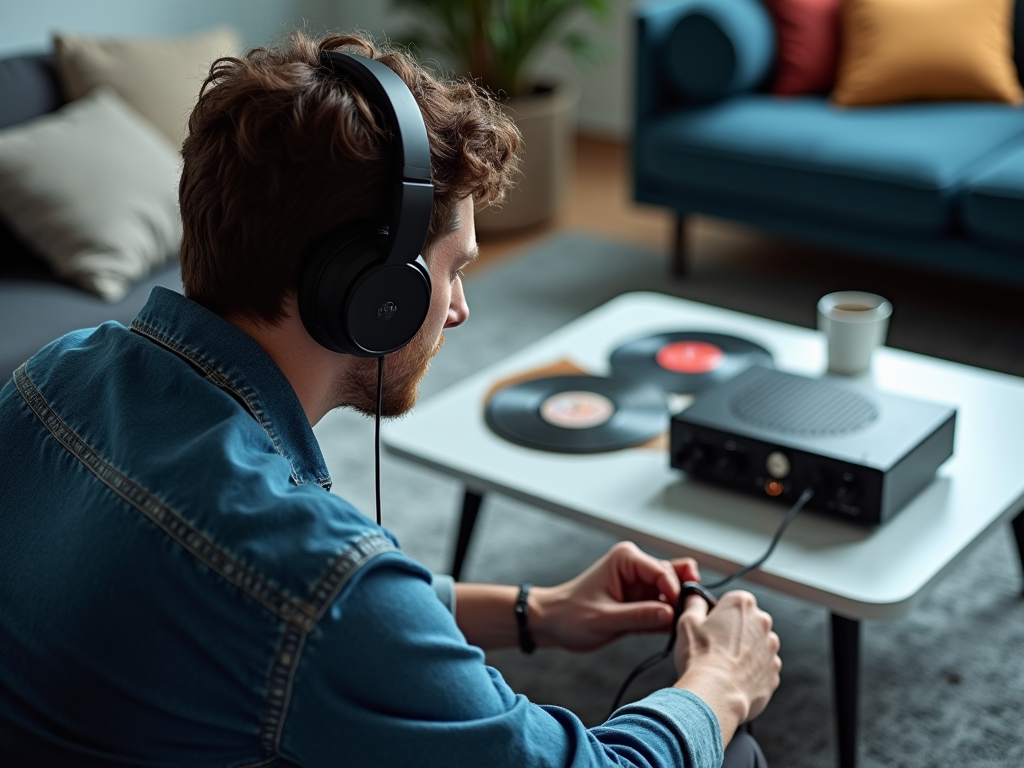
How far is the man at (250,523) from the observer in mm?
Answer: 757

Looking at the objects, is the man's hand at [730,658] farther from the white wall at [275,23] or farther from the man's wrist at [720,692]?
the white wall at [275,23]

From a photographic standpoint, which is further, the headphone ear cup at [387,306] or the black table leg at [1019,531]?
the black table leg at [1019,531]

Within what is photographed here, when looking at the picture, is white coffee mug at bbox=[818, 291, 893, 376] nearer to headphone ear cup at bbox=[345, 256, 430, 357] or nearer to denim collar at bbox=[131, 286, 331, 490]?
headphone ear cup at bbox=[345, 256, 430, 357]

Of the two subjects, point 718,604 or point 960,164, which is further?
point 960,164

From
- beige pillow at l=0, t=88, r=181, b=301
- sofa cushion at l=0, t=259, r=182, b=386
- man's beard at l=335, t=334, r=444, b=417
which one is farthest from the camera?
beige pillow at l=0, t=88, r=181, b=301

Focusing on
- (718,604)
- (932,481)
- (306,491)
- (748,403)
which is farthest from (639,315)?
(306,491)

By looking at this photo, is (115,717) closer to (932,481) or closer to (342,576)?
(342,576)

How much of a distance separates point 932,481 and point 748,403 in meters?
0.26

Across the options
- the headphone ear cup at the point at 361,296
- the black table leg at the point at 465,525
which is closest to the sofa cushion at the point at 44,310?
the black table leg at the point at 465,525

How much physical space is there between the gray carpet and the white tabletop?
0.30 metres

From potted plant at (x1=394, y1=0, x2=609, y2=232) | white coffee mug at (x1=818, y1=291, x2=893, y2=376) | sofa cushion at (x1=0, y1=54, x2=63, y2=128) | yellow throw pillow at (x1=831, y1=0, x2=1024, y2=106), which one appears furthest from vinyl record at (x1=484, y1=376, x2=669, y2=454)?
potted plant at (x1=394, y1=0, x2=609, y2=232)

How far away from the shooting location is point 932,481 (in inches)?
64.3

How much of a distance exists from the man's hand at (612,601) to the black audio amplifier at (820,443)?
0.25 m

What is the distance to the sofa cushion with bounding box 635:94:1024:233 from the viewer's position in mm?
2820
